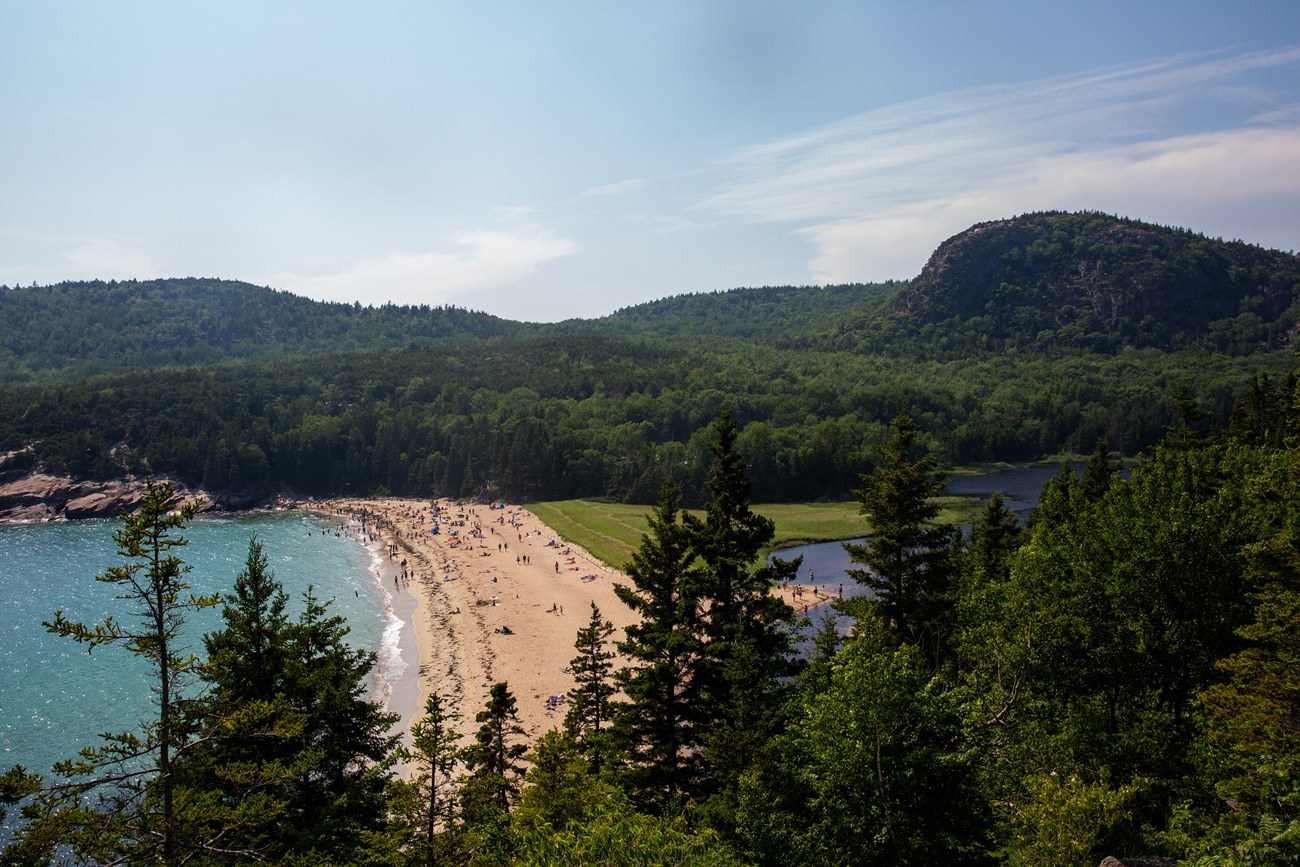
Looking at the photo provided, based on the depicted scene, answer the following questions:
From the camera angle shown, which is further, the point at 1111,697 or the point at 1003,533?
the point at 1003,533

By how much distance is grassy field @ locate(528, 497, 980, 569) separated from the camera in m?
87.8

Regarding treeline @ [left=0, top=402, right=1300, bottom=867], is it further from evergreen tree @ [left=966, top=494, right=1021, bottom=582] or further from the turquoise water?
evergreen tree @ [left=966, top=494, right=1021, bottom=582]

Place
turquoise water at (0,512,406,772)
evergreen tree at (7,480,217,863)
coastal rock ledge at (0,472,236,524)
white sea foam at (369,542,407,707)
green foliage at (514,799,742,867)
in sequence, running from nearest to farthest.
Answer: evergreen tree at (7,480,217,863)
green foliage at (514,799,742,867)
turquoise water at (0,512,406,772)
white sea foam at (369,542,407,707)
coastal rock ledge at (0,472,236,524)

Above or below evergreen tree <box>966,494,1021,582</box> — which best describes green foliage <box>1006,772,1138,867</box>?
below

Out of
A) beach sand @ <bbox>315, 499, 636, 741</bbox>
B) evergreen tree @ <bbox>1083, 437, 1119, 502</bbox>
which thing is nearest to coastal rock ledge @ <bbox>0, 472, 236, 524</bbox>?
beach sand @ <bbox>315, 499, 636, 741</bbox>

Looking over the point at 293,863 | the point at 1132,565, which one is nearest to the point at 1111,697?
the point at 1132,565

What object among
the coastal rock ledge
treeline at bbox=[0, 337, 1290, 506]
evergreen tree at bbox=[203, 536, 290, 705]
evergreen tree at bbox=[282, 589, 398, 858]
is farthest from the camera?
treeline at bbox=[0, 337, 1290, 506]

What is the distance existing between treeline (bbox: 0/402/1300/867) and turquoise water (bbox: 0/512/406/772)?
25.9ft

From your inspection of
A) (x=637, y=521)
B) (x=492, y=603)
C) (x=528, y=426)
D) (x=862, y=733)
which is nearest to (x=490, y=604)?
(x=492, y=603)

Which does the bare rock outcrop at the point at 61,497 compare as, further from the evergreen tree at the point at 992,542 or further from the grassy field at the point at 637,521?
the evergreen tree at the point at 992,542

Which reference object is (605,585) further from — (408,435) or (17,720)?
(408,435)

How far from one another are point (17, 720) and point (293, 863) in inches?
1812

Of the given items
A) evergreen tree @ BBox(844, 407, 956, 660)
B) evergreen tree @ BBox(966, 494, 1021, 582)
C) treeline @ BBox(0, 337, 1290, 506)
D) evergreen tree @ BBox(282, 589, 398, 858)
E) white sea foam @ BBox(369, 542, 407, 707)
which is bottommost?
white sea foam @ BBox(369, 542, 407, 707)

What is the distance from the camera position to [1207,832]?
13.4m
